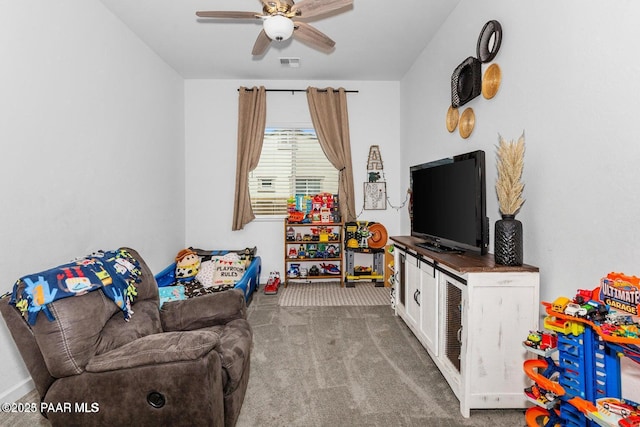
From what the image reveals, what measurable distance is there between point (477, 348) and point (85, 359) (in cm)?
192

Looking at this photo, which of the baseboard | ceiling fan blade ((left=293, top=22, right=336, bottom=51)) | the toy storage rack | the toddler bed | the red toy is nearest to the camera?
the toy storage rack

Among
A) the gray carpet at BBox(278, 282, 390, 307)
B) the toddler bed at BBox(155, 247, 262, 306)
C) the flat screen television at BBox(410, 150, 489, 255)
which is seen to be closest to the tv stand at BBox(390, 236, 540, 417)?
the flat screen television at BBox(410, 150, 489, 255)

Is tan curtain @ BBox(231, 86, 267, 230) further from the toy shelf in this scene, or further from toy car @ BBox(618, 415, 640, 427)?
toy car @ BBox(618, 415, 640, 427)

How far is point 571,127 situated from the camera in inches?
64.2

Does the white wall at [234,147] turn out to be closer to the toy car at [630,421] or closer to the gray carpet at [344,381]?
the gray carpet at [344,381]

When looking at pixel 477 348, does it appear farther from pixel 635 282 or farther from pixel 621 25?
pixel 621 25

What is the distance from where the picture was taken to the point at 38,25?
2.13m

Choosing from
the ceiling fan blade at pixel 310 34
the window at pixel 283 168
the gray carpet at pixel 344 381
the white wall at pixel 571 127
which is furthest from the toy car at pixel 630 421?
Result: the window at pixel 283 168

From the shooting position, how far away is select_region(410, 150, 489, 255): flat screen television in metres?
1.99

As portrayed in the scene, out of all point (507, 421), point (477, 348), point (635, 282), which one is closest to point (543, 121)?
point (635, 282)

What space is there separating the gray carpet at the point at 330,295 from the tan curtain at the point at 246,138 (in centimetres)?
120

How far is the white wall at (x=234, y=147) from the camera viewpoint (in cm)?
460

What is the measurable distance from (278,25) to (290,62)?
6.58 feet

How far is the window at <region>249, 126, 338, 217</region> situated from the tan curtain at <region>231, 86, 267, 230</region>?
0.19 m
